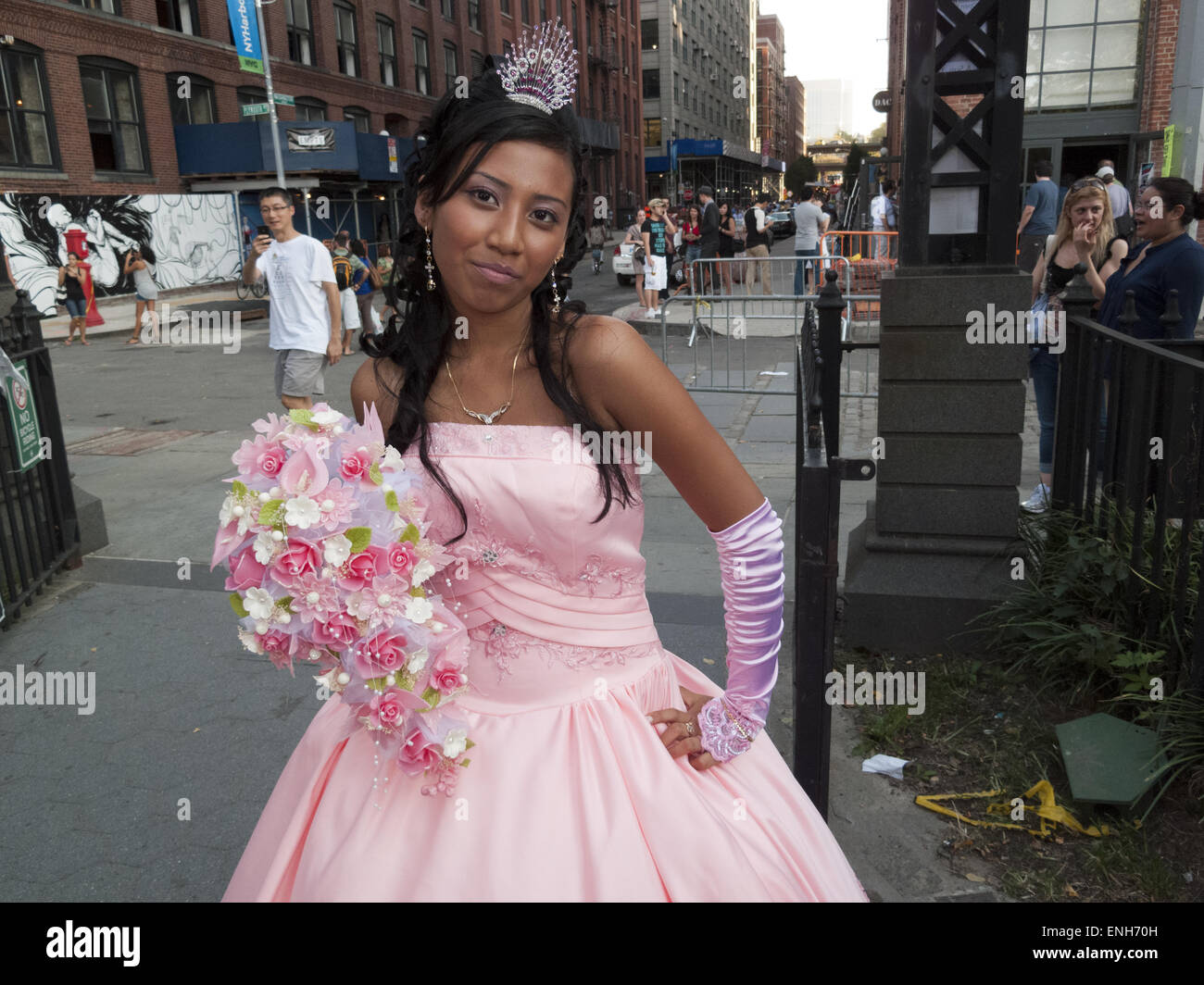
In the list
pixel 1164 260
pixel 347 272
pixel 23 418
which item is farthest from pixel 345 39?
pixel 1164 260

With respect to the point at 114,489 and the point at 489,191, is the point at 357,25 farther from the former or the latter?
the point at 489,191

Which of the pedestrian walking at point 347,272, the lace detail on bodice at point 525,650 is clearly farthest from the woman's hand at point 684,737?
the pedestrian walking at point 347,272

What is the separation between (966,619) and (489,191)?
3.15 metres

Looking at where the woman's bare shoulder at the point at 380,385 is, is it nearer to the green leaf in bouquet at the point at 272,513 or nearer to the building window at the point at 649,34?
the green leaf in bouquet at the point at 272,513

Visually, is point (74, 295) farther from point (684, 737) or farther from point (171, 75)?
point (684, 737)

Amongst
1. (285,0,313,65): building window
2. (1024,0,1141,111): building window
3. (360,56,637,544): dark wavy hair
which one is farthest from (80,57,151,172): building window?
(360,56,637,544): dark wavy hair

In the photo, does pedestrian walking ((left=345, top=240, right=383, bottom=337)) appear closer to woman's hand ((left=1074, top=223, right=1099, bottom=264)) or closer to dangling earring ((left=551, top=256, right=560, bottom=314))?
woman's hand ((left=1074, top=223, right=1099, bottom=264))

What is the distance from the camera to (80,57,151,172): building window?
79.5 feet

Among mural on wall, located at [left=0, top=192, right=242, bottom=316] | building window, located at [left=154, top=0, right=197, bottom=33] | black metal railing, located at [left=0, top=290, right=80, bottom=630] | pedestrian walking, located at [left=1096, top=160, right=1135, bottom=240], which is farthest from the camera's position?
building window, located at [left=154, top=0, right=197, bottom=33]

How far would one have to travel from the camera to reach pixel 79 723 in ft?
13.1

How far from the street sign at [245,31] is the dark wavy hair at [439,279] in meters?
26.9

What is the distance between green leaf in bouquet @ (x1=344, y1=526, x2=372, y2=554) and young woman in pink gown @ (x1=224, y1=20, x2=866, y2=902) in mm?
274
